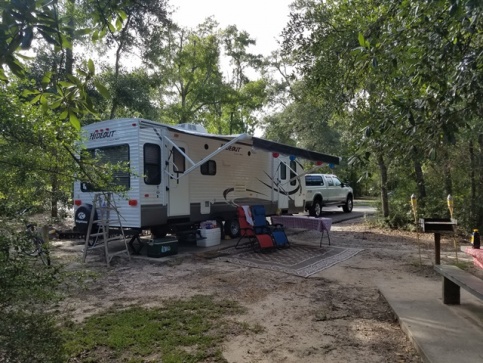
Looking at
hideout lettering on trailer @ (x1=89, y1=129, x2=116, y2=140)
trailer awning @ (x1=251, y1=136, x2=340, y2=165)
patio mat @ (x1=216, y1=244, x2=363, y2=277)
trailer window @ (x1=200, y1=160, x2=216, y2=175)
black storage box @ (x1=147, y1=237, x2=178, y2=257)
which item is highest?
hideout lettering on trailer @ (x1=89, y1=129, x2=116, y2=140)

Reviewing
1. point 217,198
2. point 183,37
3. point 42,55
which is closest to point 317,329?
point 217,198

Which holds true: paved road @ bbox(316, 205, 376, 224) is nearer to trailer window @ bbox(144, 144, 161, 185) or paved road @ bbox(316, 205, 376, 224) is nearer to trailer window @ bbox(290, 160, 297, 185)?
trailer window @ bbox(290, 160, 297, 185)

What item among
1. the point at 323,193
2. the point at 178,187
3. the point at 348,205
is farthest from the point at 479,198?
the point at 348,205

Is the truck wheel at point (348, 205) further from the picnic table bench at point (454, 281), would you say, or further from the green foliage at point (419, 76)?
the picnic table bench at point (454, 281)

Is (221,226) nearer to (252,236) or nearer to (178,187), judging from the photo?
(252,236)

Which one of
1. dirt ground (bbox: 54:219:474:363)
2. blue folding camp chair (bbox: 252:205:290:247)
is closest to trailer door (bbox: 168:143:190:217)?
dirt ground (bbox: 54:219:474:363)

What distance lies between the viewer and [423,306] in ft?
15.0

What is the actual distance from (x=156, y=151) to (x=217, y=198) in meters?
2.41

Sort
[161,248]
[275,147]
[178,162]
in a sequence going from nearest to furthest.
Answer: [161,248], [275,147], [178,162]

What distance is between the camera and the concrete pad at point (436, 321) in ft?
10.8

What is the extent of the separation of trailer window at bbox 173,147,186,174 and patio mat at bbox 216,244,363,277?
2.16m

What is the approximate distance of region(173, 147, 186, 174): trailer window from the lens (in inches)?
349

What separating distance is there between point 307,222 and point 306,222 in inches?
1.0

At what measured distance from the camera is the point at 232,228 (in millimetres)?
10672
